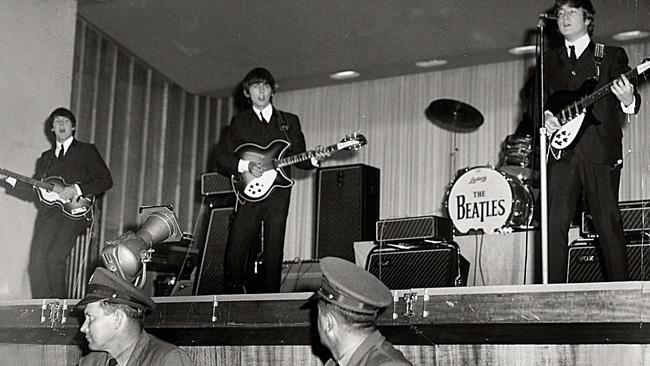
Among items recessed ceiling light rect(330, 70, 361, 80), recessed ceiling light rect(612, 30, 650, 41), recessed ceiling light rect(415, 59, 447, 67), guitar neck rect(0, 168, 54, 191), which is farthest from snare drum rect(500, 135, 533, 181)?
guitar neck rect(0, 168, 54, 191)

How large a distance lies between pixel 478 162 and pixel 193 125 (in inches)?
128

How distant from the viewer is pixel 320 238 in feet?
25.3

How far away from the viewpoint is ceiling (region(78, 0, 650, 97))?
8.41 metres

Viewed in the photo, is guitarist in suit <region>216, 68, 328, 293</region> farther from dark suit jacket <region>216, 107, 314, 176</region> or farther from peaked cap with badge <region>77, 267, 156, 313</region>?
peaked cap with badge <region>77, 267, 156, 313</region>

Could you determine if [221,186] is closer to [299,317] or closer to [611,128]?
[299,317]

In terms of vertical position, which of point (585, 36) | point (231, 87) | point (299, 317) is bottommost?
point (299, 317)

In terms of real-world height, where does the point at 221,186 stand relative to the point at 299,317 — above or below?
above

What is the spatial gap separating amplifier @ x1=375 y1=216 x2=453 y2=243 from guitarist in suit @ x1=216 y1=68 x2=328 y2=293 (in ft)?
2.21

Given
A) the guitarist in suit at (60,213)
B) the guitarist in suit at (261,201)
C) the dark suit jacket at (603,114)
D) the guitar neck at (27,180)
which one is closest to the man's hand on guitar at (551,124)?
the dark suit jacket at (603,114)

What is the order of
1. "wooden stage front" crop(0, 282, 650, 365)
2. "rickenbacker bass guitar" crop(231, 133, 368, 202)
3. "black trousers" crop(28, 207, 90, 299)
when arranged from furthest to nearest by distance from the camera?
1. "black trousers" crop(28, 207, 90, 299)
2. "rickenbacker bass guitar" crop(231, 133, 368, 202)
3. "wooden stage front" crop(0, 282, 650, 365)

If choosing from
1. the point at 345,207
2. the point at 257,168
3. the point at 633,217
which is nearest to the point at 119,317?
the point at 257,168

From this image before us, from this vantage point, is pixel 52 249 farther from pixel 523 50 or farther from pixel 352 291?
pixel 523 50

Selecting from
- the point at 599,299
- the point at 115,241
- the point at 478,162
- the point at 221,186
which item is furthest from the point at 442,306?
the point at 478,162

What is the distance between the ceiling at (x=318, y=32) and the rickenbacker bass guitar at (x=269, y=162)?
8.07 feet
